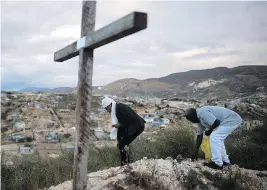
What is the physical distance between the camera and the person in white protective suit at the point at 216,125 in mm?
7508

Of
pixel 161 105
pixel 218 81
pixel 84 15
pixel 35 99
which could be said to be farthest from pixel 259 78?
pixel 84 15

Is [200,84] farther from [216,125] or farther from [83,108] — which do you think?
[83,108]

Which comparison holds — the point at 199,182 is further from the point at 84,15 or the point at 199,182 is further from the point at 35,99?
the point at 35,99

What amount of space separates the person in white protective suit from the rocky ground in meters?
0.29

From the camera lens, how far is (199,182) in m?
6.76

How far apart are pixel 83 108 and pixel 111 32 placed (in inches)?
38.3

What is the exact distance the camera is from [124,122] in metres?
7.68

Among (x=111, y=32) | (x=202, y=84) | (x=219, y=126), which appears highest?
(x=111, y=32)

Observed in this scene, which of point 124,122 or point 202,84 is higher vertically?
point 202,84

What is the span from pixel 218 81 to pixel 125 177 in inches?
2942

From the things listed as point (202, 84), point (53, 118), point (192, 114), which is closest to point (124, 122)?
point (192, 114)

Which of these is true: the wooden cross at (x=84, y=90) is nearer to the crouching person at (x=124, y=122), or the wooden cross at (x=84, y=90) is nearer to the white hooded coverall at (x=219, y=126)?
the crouching person at (x=124, y=122)

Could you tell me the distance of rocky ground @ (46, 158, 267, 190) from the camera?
630 centimetres

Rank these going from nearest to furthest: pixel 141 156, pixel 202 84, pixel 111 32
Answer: pixel 111 32 < pixel 141 156 < pixel 202 84
